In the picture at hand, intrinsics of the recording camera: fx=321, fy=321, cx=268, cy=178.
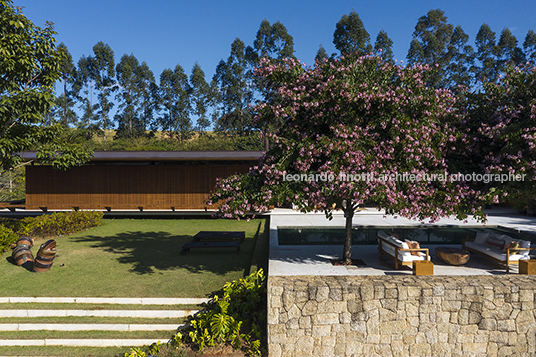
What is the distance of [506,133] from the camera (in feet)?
20.6

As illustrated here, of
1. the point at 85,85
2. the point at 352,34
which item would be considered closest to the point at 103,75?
the point at 85,85

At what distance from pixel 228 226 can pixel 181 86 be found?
45884 millimetres

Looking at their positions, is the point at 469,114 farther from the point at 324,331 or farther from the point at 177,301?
the point at 177,301

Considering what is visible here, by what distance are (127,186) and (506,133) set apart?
15.9 m

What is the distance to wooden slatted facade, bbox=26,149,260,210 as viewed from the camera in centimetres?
1669

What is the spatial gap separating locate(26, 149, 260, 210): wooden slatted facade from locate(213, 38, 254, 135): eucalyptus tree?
116 feet

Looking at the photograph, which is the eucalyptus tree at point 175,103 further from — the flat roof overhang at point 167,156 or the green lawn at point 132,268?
the green lawn at point 132,268

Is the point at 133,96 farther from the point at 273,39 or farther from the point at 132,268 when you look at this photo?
the point at 132,268

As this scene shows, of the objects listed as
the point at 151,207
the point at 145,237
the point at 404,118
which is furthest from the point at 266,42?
the point at 404,118

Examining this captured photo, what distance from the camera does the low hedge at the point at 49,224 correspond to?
11.2 metres

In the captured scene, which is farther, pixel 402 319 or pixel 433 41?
pixel 433 41

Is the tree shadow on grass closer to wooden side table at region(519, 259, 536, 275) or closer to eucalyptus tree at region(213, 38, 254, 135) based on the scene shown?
wooden side table at region(519, 259, 536, 275)

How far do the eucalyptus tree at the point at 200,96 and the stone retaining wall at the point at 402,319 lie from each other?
171ft

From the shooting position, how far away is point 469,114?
7.12 m
